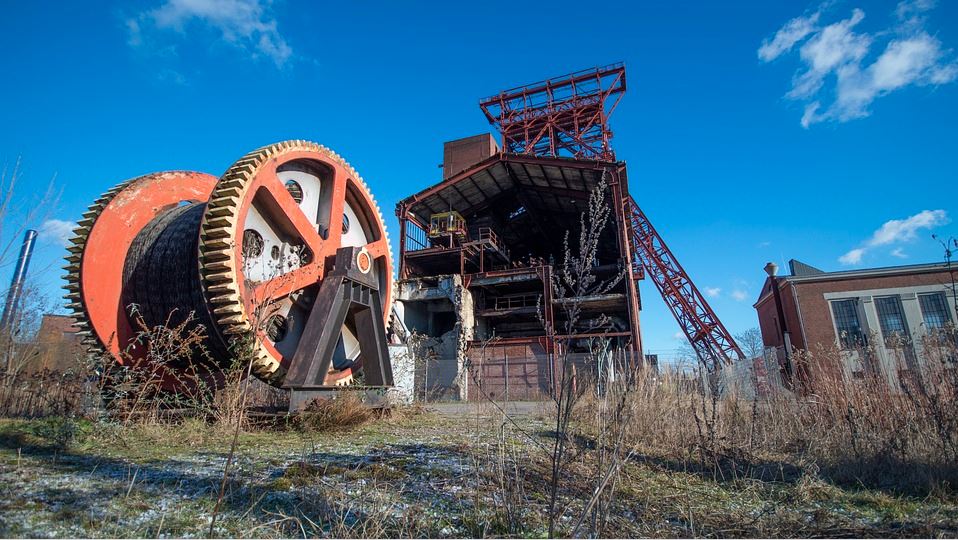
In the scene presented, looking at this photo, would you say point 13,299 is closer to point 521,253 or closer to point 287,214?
point 287,214

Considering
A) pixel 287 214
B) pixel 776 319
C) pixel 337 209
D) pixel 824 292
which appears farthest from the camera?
pixel 776 319

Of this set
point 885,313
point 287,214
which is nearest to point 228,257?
point 287,214

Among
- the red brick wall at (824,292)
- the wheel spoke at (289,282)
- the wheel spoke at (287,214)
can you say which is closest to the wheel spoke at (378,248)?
the wheel spoke at (287,214)

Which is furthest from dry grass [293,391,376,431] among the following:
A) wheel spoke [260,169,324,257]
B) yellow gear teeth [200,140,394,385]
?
wheel spoke [260,169,324,257]

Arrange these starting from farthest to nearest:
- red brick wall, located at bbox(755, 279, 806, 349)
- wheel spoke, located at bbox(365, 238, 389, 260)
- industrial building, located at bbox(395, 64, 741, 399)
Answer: red brick wall, located at bbox(755, 279, 806, 349) < industrial building, located at bbox(395, 64, 741, 399) < wheel spoke, located at bbox(365, 238, 389, 260)

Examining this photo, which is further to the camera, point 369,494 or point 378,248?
point 378,248

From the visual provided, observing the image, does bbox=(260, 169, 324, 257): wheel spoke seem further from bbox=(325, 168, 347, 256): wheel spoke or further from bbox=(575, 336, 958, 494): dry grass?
bbox=(575, 336, 958, 494): dry grass

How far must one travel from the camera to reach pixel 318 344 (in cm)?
532

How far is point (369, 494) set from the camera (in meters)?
2.39

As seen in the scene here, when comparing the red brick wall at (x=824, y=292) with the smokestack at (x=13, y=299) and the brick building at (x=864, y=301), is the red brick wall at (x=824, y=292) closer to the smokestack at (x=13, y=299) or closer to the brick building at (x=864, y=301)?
the brick building at (x=864, y=301)

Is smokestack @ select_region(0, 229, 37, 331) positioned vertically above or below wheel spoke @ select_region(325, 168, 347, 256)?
below

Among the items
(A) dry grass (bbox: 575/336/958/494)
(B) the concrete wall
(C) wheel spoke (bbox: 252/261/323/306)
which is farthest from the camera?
(B) the concrete wall

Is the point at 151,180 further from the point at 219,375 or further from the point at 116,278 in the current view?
the point at 219,375

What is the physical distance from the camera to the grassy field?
2.03 meters
